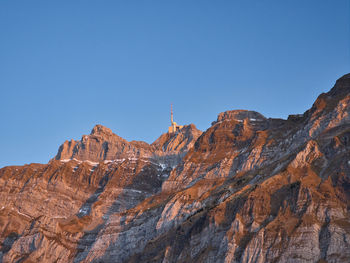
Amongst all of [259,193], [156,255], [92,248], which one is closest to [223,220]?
[259,193]

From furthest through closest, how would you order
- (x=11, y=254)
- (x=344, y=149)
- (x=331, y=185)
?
1. (x=11, y=254)
2. (x=344, y=149)
3. (x=331, y=185)

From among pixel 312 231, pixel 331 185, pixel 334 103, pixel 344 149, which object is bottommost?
pixel 312 231

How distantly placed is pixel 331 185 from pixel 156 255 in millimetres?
43906

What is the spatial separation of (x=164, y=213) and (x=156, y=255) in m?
21.6

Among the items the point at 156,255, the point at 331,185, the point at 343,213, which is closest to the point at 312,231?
the point at 343,213

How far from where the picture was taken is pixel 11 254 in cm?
19875

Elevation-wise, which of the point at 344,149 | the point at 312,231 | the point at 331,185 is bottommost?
the point at 312,231

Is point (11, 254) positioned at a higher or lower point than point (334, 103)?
lower

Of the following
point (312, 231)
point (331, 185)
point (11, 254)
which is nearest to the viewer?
point (312, 231)

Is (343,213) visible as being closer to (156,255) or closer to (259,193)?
(259,193)

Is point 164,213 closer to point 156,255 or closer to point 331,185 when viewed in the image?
point 156,255

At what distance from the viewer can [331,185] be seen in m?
146

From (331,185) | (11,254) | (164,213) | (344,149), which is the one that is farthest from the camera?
(11,254)

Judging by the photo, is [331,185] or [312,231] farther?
[331,185]
